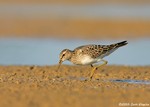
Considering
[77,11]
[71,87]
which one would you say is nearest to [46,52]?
[71,87]

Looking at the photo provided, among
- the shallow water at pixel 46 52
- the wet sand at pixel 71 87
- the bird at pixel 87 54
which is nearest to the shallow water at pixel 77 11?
the shallow water at pixel 46 52

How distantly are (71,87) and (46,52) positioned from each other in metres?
9.02

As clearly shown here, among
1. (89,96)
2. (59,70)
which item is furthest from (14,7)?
(89,96)

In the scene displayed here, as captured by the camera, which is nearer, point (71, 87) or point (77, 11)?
point (71, 87)

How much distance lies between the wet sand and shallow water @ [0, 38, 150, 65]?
A: 2493mm

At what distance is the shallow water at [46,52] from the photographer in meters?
20.1

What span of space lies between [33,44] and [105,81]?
10704mm

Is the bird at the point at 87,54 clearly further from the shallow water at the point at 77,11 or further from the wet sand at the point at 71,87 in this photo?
the shallow water at the point at 77,11

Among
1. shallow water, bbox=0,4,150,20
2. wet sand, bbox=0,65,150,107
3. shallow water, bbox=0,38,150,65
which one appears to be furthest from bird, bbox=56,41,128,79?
shallow water, bbox=0,4,150,20

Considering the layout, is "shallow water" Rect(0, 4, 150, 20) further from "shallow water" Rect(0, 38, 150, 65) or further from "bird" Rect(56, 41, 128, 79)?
"bird" Rect(56, 41, 128, 79)

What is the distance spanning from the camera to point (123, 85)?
13766 millimetres

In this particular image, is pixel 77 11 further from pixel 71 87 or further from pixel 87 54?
pixel 71 87

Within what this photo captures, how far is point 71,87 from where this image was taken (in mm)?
12961

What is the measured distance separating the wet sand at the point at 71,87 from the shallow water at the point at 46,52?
249 centimetres
